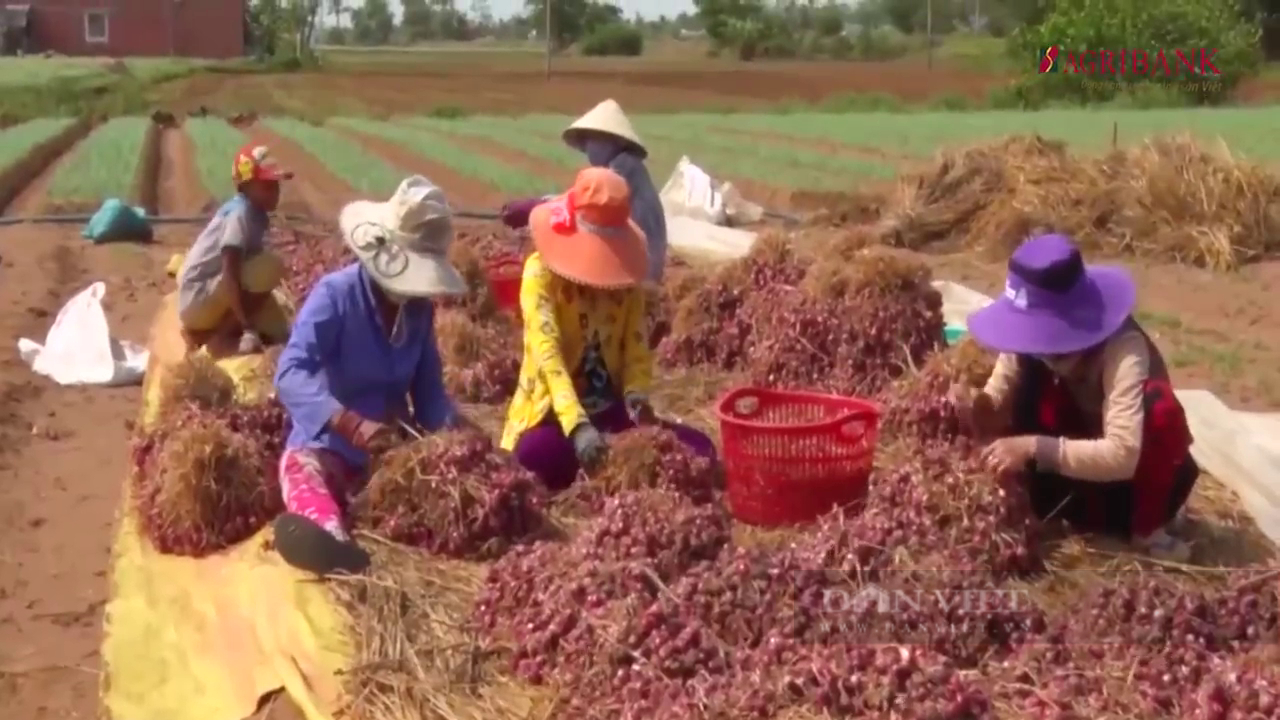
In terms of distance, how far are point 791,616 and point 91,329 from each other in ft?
16.4

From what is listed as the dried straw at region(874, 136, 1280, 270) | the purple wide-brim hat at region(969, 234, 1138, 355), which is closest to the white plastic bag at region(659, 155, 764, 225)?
the dried straw at region(874, 136, 1280, 270)

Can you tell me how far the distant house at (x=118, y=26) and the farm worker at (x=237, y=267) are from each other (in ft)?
149

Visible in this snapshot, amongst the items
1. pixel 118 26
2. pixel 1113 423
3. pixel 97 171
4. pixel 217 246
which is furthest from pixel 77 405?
pixel 118 26

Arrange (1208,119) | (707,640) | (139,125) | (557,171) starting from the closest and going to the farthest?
(707,640) < (557,171) < (1208,119) < (139,125)

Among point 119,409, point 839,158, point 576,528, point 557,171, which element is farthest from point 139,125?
point 576,528

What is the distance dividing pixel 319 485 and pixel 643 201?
211 cm

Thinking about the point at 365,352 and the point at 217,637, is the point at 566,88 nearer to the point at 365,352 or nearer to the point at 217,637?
the point at 365,352

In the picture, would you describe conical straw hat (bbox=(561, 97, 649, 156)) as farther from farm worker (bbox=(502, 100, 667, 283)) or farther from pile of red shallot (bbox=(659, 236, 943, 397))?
pile of red shallot (bbox=(659, 236, 943, 397))

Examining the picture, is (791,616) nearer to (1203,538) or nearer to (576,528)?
(576,528)

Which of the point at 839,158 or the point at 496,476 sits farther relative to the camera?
the point at 839,158

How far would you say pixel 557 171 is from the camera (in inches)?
593

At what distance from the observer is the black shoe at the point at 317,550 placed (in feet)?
10.9

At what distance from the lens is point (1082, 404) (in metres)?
3.62

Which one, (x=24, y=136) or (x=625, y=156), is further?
(x=24, y=136)
